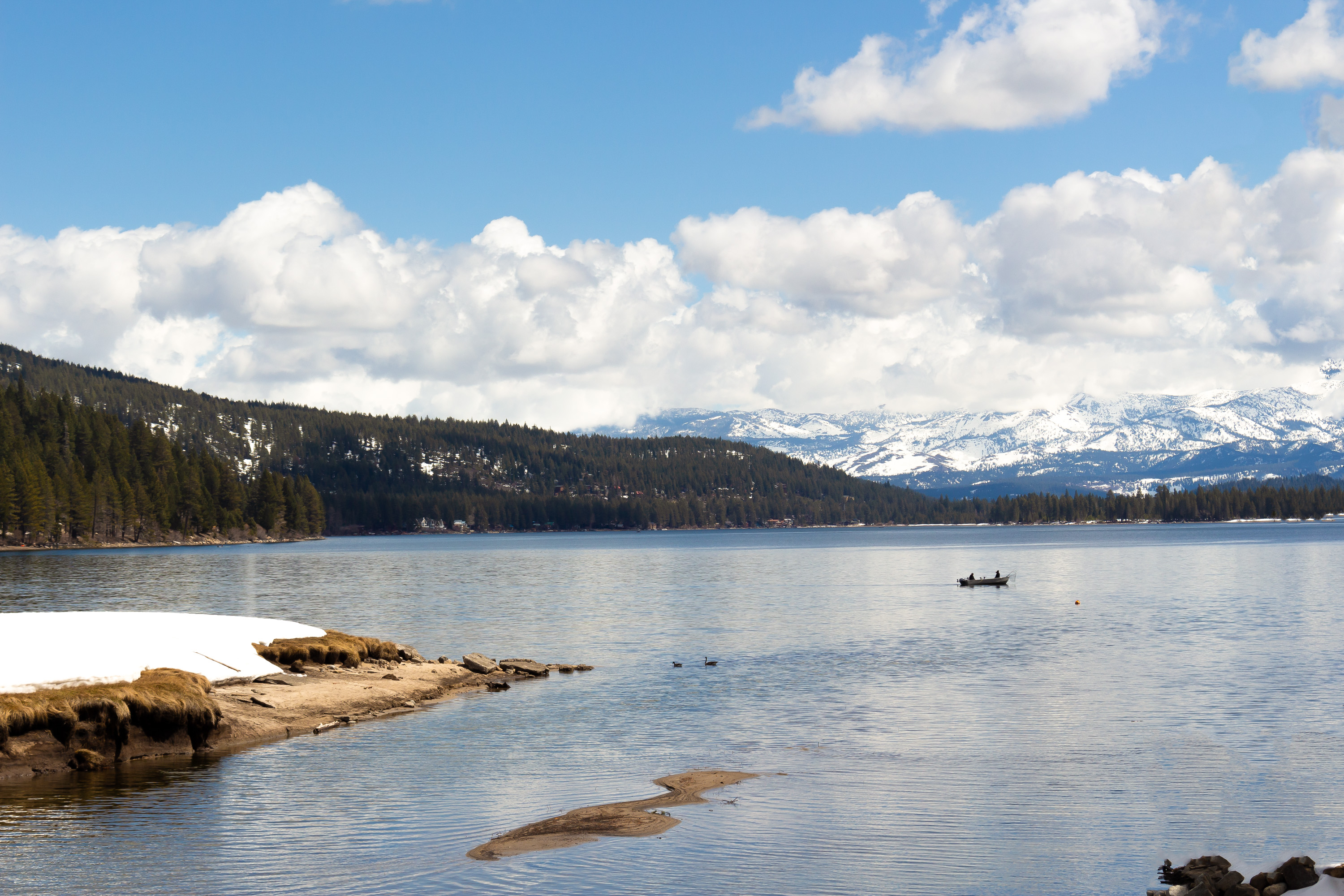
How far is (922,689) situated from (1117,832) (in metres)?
21.6

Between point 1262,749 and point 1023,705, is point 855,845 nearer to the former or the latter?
point 1262,749

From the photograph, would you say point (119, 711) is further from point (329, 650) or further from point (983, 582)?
point (983, 582)

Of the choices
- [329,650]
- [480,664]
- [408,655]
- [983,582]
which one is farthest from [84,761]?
[983,582]

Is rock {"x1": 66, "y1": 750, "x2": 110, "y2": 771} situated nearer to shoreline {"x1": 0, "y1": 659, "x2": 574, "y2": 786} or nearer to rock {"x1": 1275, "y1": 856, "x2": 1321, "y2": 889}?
shoreline {"x1": 0, "y1": 659, "x2": 574, "y2": 786}

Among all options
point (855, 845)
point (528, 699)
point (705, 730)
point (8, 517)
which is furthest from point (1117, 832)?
point (8, 517)

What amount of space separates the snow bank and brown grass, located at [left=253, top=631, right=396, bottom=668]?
32.4 inches

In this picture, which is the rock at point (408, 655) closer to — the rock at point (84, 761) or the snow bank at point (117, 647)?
the snow bank at point (117, 647)

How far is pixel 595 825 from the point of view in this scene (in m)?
24.3

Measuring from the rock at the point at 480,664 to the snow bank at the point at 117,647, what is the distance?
7.96 meters

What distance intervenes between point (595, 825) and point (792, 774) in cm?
743

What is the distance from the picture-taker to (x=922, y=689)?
45281 mm

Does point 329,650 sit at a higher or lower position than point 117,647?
lower

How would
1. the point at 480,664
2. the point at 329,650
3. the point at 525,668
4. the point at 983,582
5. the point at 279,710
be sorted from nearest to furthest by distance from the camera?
1. the point at 279,710
2. the point at 329,650
3. the point at 480,664
4. the point at 525,668
5. the point at 983,582

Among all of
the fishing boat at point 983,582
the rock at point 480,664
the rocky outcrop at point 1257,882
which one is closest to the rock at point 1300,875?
the rocky outcrop at point 1257,882
